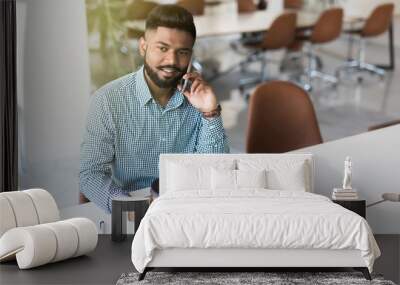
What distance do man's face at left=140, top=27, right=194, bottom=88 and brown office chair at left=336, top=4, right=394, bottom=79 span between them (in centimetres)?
138

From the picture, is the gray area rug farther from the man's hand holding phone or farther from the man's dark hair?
the man's dark hair

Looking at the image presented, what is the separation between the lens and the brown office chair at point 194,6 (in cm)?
799

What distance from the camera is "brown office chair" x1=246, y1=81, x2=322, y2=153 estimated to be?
8.08 metres

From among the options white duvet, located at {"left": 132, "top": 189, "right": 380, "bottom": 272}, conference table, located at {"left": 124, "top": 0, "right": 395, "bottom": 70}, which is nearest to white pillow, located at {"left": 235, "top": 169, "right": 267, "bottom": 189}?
white duvet, located at {"left": 132, "top": 189, "right": 380, "bottom": 272}

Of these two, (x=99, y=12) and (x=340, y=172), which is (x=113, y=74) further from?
(x=340, y=172)

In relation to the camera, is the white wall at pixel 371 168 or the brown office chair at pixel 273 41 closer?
the brown office chair at pixel 273 41

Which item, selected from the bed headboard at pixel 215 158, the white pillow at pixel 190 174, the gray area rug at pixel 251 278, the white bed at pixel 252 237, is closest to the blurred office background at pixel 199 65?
the bed headboard at pixel 215 158

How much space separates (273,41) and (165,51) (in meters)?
0.96

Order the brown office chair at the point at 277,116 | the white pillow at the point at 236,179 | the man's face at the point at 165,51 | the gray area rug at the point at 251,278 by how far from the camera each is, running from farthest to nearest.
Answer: the brown office chair at the point at 277,116, the man's face at the point at 165,51, the white pillow at the point at 236,179, the gray area rug at the point at 251,278

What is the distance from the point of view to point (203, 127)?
8.01m

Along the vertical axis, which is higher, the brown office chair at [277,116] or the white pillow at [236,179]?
the brown office chair at [277,116]

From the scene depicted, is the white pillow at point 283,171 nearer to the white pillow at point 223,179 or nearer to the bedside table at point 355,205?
the white pillow at point 223,179

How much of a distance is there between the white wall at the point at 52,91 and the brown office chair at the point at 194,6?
92 centimetres

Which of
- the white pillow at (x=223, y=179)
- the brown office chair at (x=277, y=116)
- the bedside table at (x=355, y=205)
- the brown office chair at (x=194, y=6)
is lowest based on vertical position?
the bedside table at (x=355, y=205)
